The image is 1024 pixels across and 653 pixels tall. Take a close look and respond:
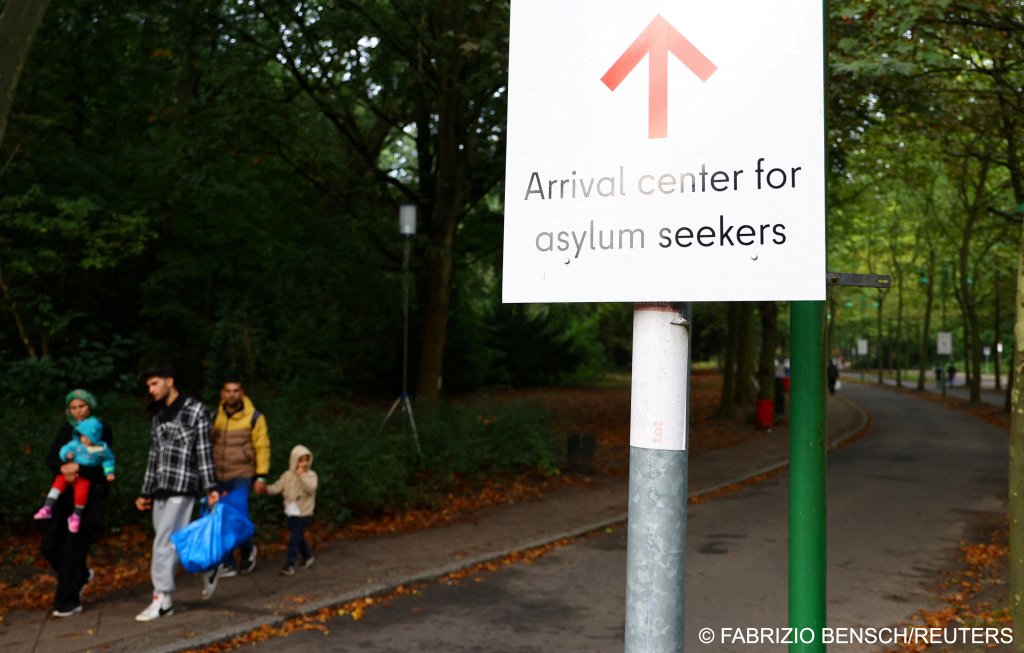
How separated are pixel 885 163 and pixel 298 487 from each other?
1942 centimetres

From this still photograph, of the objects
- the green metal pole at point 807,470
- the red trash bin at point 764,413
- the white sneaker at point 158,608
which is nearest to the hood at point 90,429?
the white sneaker at point 158,608

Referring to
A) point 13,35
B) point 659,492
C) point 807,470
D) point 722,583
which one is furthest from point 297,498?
point 659,492

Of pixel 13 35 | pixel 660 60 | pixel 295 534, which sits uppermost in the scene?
pixel 13 35

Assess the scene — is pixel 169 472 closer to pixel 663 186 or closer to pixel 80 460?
pixel 80 460

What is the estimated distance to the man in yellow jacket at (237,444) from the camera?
8000 mm

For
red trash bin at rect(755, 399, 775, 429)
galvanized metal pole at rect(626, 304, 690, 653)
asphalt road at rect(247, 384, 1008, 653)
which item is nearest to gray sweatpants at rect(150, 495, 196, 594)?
asphalt road at rect(247, 384, 1008, 653)

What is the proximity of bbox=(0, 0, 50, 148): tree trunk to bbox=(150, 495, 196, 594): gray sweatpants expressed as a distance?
3.20 metres

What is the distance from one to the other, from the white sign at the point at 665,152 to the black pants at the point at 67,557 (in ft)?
20.0

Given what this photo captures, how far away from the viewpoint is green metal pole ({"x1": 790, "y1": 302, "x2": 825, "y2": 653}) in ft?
7.50

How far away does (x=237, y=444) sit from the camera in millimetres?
8070

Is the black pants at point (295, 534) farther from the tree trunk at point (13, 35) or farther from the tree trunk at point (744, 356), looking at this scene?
the tree trunk at point (744, 356)

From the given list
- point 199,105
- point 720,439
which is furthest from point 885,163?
point 199,105

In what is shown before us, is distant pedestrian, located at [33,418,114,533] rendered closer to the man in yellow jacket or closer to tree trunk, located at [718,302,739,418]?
the man in yellow jacket

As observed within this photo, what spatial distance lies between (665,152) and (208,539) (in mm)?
6027
